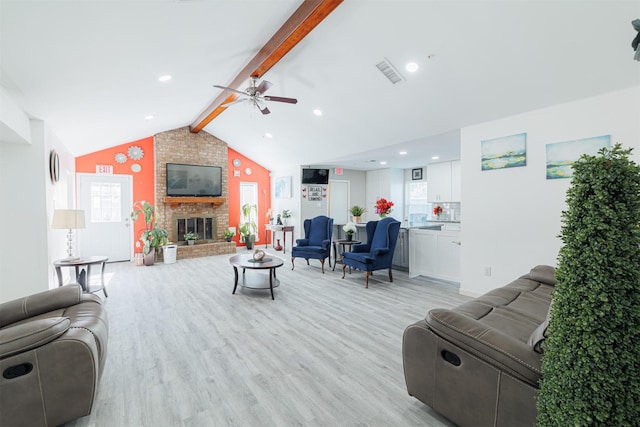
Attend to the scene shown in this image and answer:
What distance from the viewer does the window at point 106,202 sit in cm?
694

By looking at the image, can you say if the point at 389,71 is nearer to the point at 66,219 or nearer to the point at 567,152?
the point at 567,152

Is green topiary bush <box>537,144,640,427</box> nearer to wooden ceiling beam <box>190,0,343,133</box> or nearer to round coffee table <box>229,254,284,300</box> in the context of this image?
wooden ceiling beam <box>190,0,343,133</box>

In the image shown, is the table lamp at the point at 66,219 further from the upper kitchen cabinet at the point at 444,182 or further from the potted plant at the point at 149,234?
the upper kitchen cabinet at the point at 444,182

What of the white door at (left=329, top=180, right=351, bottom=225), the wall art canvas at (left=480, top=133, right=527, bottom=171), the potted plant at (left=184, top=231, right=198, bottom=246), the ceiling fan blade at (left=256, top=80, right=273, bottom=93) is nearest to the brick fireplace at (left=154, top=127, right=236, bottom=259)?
the potted plant at (left=184, top=231, right=198, bottom=246)

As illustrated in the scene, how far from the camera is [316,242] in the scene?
6.30 metres

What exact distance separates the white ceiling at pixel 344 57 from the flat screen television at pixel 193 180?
2.47 m

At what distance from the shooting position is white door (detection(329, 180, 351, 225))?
8.62 metres

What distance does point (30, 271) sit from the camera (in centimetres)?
374

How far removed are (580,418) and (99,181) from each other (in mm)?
8634

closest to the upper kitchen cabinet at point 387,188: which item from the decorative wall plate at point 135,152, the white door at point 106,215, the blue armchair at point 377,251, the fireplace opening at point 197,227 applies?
the blue armchair at point 377,251

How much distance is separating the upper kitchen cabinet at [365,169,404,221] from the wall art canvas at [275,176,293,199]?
2474 mm

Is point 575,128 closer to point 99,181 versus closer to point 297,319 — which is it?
point 297,319

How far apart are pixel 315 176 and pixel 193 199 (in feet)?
10.7

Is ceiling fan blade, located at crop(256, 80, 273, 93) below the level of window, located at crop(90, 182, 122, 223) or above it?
above
